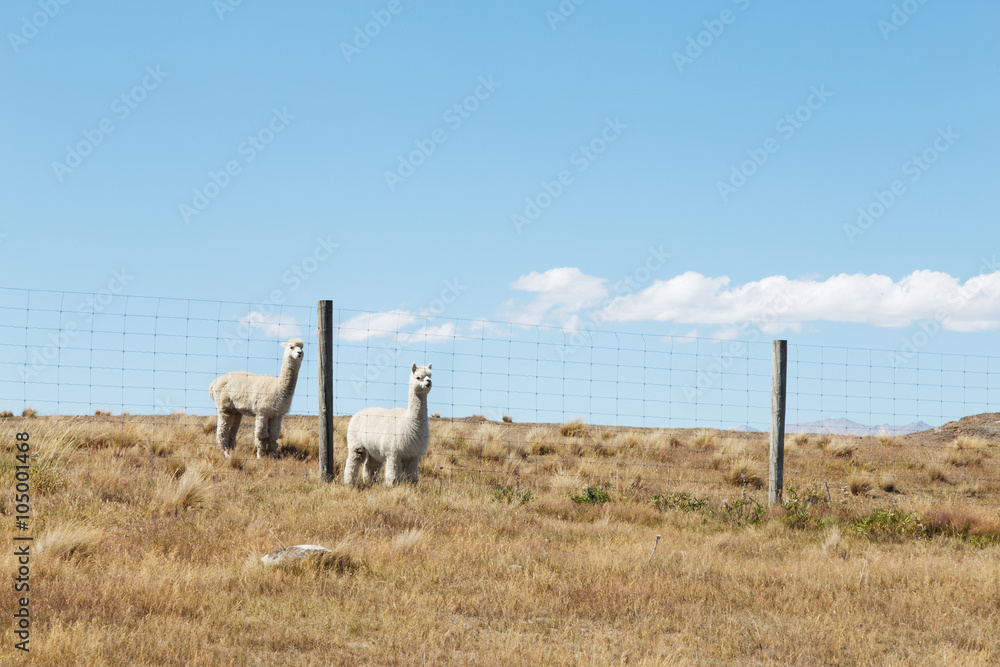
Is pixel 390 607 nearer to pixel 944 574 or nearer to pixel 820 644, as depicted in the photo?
pixel 820 644

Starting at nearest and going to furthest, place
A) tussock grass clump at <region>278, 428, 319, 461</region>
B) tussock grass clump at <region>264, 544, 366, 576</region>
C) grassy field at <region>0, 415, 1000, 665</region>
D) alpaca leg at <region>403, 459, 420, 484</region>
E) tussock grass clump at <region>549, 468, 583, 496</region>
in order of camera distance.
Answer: grassy field at <region>0, 415, 1000, 665</region>
tussock grass clump at <region>264, 544, 366, 576</region>
alpaca leg at <region>403, 459, 420, 484</region>
tussock grass clump at <region>549, 468, 583, 496</region>
tussock grass clump at <region>278, 428, 319, 461</region>

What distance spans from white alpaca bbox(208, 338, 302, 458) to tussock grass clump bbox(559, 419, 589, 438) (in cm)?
762

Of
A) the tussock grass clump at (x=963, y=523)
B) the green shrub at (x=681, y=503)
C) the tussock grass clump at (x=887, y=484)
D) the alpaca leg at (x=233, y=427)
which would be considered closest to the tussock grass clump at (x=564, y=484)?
the green shrub at (x=681, y=503)

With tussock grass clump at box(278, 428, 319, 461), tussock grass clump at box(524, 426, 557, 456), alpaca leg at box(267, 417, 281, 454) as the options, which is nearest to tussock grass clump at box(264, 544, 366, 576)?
tussock grass clump at box(278, 428, 319, 461)

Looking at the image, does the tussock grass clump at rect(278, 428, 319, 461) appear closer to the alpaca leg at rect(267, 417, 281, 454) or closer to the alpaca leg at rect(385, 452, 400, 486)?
the alpaca leg at rect(267, 417, 281, 454)

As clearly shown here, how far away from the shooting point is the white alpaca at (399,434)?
1074cm

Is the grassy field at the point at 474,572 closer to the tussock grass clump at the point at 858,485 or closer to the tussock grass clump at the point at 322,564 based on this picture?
the tussock grass clump at the point at 322,564

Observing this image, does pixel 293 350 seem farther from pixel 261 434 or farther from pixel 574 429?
pixel 574 429

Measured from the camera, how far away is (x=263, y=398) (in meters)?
14.4

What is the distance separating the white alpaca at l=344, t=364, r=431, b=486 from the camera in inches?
423

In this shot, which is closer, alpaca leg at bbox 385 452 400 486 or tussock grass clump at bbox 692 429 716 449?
alpaca leg at bbox 385 452 400 486

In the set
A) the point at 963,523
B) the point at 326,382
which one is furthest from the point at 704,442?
the point at 326,382

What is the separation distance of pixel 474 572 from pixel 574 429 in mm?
13231

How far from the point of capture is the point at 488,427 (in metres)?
18.9
